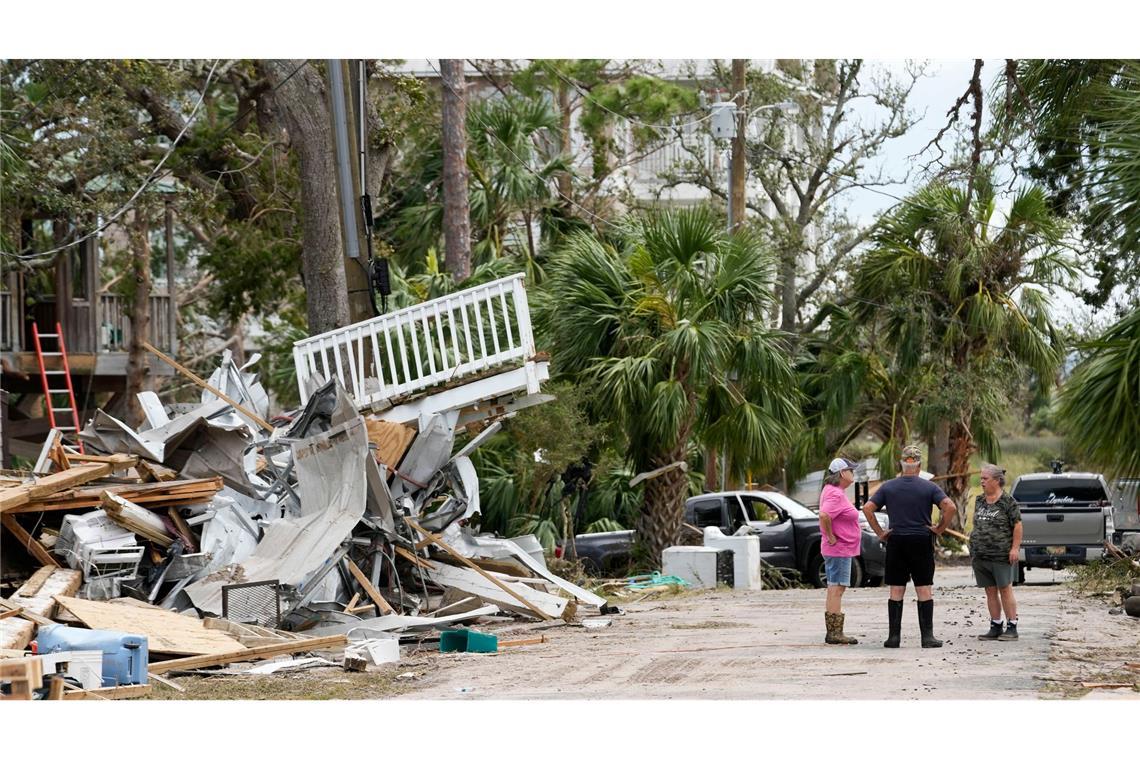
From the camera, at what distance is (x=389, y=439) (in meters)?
15.7

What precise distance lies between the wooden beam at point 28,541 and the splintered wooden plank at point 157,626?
3.67 feet

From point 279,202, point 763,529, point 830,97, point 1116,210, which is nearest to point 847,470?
point 1116,210

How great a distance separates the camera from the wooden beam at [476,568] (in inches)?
574

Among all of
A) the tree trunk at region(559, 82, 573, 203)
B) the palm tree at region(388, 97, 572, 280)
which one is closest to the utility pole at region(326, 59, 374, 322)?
the palm tree at region(388, 97, 572, 280)

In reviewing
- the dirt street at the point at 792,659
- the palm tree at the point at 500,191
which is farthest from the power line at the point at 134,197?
the dirt street at the point at 792,659

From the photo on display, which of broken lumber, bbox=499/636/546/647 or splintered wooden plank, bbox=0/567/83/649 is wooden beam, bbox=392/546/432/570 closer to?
broken lumber, bbox=499/636/546/647

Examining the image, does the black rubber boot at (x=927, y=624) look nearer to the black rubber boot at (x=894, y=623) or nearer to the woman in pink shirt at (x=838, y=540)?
the black rubber boot at (x=894, y=623)

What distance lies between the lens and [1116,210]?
12195 mm

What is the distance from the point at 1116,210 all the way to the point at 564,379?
397 inches

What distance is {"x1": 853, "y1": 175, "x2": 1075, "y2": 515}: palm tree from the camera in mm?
25609

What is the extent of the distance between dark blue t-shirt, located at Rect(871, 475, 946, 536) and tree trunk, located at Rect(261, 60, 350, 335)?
10.4m

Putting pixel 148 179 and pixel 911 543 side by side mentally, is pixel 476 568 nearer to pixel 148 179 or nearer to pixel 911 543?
pixel 911 543

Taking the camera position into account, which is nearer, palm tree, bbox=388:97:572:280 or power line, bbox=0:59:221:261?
power line, bbox=0:59:221:261

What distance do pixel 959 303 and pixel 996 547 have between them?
1455cm
